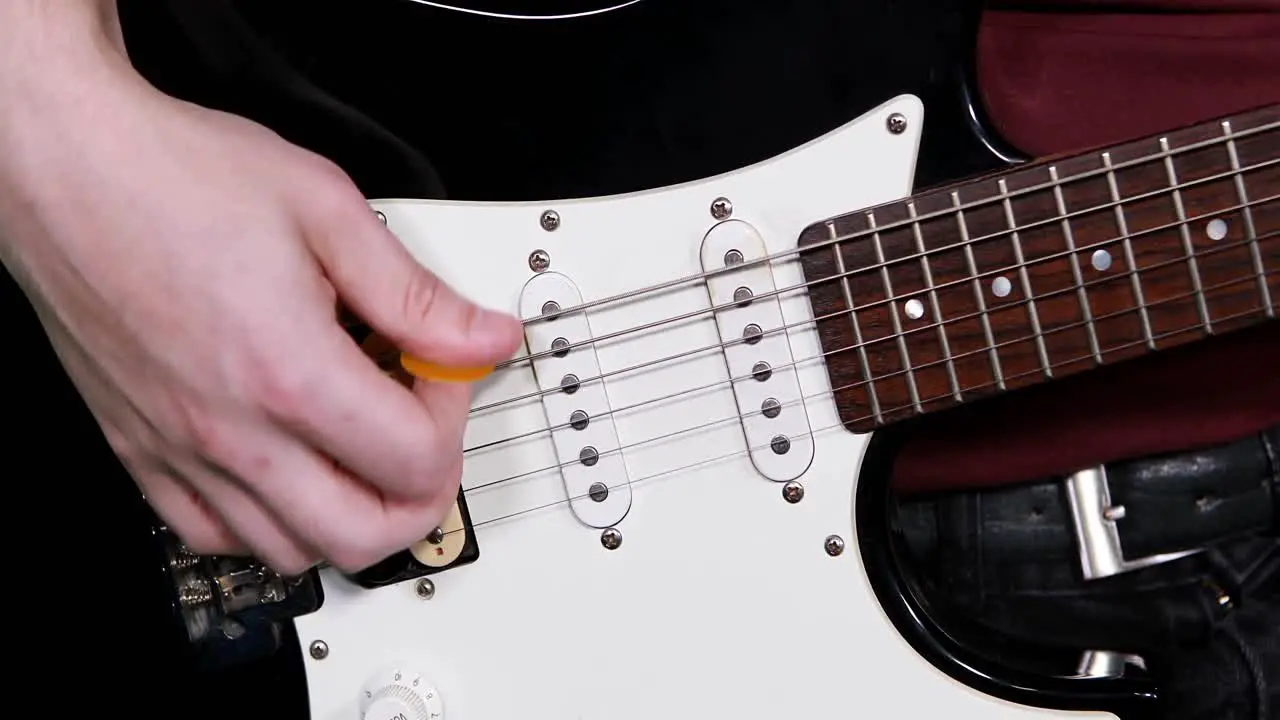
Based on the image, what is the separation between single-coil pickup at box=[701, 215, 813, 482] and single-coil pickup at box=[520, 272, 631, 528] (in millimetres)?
97

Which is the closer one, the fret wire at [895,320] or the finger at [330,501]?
the finger at [330,501]

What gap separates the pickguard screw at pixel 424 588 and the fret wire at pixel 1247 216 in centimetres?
64

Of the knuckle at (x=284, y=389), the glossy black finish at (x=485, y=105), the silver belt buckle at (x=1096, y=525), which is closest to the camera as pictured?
the knuckle at (x=284, y=389)

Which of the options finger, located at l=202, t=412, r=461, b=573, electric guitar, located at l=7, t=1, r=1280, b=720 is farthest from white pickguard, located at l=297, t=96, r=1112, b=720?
finger, located at l=202, t=412, r=461, b=573

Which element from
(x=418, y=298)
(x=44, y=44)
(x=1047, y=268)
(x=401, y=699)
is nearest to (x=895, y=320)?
(x=1047, y=268)

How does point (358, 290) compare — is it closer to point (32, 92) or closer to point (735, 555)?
point (32, 92)

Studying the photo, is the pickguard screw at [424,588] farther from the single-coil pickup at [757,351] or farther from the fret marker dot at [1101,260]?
the fret marker dot at [1101,260]

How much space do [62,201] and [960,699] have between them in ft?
2.24

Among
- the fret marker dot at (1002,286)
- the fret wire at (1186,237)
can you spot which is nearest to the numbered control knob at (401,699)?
the fret marker dot at (1002,286)

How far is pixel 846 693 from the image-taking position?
70 centimetres

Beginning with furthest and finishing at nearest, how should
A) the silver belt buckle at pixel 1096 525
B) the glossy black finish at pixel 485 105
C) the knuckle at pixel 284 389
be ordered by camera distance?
1. the silver belt buckle at pixel 1096 525
2. the glossy black finish at pixel 485 105
3. the knuckle at pixel 284 389

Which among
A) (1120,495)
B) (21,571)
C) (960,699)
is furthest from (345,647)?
(1120,495)

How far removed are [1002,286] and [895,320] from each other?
0.08 meters

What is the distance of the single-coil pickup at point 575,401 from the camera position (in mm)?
675
